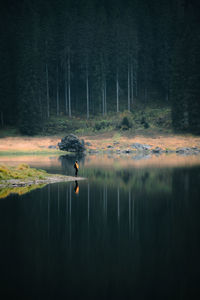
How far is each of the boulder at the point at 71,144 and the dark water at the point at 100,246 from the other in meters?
36.6

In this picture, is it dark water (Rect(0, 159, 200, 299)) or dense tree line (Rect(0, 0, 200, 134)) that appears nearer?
dark water (Rect(0, 159, 200, 299))

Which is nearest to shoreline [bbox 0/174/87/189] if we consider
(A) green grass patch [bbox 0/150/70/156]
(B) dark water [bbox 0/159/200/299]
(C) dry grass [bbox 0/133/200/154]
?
(B) dark water [bbox 0/159/200/299]

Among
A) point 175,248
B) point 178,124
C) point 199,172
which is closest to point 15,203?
point 175,248

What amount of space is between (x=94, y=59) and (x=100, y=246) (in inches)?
2851

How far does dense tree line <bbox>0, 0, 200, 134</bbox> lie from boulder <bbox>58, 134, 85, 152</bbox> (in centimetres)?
1127

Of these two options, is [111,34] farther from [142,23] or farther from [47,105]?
[47,105]

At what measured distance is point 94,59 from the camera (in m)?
79.1

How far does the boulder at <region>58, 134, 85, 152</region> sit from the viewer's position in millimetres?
55344

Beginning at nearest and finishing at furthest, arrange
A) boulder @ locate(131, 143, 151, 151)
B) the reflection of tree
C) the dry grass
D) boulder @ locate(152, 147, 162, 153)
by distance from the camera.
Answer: the reflection of tree → boulder @ locate(152, 147, 162, 153) → the dry grass → boulder @ locate(131, 143, 151, 151)

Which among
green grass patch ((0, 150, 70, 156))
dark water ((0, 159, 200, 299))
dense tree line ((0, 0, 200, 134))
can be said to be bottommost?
dark water ((0, 159, 200, 299))

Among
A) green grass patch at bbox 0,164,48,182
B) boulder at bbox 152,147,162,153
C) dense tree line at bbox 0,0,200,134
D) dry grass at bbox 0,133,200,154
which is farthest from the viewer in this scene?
dense tree line at bbox 0,0,200,134

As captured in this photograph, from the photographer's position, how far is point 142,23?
90812 mm

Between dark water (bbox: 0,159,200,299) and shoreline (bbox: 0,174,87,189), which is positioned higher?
shoreline (bbox: 0,174,87,189)

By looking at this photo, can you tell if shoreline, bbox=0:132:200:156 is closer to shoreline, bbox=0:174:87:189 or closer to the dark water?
shoreline, bbox=0:174:87:189
